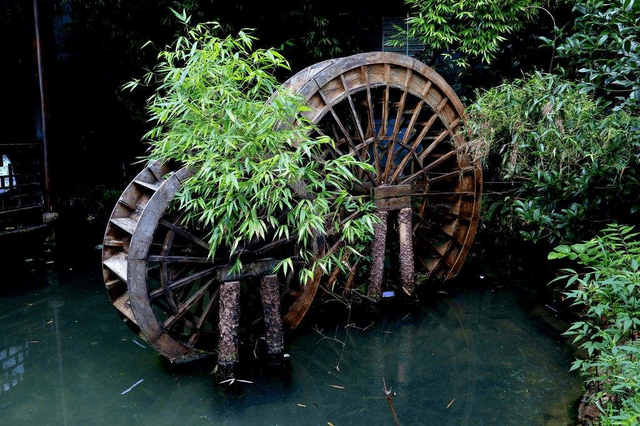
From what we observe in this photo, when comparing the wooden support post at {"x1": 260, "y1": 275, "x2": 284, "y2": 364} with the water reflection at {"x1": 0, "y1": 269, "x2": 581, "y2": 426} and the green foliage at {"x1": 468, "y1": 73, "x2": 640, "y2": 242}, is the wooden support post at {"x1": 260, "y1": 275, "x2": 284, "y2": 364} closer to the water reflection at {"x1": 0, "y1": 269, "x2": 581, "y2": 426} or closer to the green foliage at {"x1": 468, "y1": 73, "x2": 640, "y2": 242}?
the water reflection at {"x1": 0, "y1": 269, "x2": 581, "y2": 426}

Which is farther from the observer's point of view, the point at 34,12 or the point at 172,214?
the point at 34,12

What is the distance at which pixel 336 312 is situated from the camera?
21.7 feet

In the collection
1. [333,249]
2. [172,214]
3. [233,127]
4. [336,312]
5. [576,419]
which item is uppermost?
[233,127]

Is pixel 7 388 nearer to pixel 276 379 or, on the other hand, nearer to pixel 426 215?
pixel 276 379

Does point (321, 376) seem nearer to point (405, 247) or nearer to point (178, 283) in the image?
point (178, 283)

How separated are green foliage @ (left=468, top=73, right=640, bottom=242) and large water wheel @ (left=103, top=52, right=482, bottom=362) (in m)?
0.92

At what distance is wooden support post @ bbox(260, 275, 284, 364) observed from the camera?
5.14 m

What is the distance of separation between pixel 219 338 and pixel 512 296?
4.04 m

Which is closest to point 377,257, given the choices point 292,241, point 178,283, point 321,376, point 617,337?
point 292,241

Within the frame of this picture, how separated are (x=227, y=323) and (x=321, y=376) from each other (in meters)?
1.06

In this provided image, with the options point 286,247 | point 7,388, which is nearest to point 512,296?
point 286,247

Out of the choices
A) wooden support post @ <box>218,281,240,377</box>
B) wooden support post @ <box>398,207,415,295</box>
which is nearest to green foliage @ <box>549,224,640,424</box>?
wooden support post @ <box>398,207,415,295</box>

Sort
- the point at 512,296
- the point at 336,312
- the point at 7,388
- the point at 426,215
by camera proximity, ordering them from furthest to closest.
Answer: the point at 426,215 < the point at 512,296 < the point at 336,312 < the point at 7,388

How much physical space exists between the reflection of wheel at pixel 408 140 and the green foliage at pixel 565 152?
0.61m
